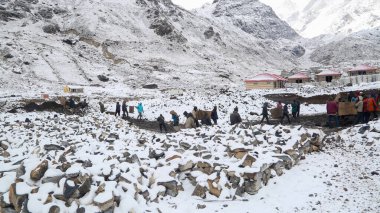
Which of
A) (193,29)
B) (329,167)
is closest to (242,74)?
(193,29)

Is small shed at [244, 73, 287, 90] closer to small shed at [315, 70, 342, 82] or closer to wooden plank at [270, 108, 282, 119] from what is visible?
small shed at [315, 70, 342, 82]

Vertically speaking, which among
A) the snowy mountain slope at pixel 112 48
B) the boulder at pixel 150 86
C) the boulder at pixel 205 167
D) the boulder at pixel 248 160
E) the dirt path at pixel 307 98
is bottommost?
the boulder at pixel 205 167

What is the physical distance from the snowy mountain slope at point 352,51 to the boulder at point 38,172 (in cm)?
14477

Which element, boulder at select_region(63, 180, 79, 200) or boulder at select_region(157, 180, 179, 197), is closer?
boulder at select_region(63, 180, 79, 200)

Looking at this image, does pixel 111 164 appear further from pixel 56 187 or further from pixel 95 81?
pixel 95 81

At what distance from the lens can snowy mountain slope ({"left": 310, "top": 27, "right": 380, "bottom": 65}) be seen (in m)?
144

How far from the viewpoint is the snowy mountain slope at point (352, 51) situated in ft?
472

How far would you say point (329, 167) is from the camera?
11.3 m

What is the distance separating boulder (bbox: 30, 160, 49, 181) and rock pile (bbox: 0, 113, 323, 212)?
0.02m

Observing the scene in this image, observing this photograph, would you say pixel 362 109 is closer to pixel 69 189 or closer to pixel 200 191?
pixel 200 191

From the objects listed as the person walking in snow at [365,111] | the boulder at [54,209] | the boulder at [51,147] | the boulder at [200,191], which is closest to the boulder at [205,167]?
the boulder at [200,191]

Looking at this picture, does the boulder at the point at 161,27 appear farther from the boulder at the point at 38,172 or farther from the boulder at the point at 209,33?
the boulder at the point at 38,172

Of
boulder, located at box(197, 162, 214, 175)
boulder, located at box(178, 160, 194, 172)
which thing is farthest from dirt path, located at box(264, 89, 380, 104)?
boulder, located at box(178, 160, 194, 172)

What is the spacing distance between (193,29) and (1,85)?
8519 cm
